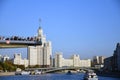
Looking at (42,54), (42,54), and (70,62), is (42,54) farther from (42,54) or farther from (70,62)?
(70,62)

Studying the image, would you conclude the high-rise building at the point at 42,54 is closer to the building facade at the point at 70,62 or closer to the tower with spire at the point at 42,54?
the tower with spire at the point at 42,54

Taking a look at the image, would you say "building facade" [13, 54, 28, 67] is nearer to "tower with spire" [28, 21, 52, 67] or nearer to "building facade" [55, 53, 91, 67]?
"tower with spire" [28, 21, 52, 67]

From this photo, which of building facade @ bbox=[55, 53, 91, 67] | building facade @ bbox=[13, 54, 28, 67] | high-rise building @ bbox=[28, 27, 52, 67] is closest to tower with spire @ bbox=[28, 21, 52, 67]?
high-rise building @ bbox=[28, 27, 52, 67]

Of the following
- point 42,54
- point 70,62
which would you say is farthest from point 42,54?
point 70,62

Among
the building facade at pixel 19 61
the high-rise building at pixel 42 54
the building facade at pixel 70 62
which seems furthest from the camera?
the building facade at pixel 70 62

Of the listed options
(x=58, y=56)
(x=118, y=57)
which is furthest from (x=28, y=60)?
(x=118, y=57)

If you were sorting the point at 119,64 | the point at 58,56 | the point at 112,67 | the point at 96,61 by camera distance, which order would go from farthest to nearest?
the point at 96,61
the point at 58,56
the point at 112,67
the point at 119,64

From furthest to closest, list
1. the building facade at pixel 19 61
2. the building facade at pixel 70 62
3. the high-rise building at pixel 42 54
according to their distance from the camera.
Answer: the building facade at pixel 70 62
the building facade at pixel 19 61
the high-rise building at pixel 42 54

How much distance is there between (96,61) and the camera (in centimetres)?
12050

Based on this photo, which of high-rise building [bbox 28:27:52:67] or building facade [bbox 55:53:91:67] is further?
building facade [bbox 55:53:91:67]

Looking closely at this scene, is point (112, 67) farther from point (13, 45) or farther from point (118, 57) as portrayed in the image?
point (13, 45)

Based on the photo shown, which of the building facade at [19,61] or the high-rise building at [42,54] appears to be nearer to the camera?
the high-rise building at [42,54]

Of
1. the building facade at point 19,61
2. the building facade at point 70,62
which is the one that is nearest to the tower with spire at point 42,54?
the building facade at point 19,61

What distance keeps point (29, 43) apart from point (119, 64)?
38.5 metres
